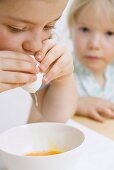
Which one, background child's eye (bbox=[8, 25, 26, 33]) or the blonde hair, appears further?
the blonde hair

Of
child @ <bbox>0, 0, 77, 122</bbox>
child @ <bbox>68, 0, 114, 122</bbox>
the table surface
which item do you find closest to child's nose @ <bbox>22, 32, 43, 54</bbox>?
child @ <bbox>0, 0, 77, 122</bbox>

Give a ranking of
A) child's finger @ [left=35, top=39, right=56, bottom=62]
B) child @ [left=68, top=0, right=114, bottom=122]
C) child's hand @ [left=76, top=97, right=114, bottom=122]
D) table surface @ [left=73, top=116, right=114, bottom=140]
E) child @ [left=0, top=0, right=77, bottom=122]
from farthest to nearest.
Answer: child @ [left=68, top=0, right=114, bottom=122] < child's hand @ [left=76, top=97, right=114, bottom=122] < table surface @ [left=73, top=116, right=114, bottom=140] < child's finger @ [left=35, top=39, right=56, bottom=62] < child @ [left=0, top=0, right=77, bottom=122]

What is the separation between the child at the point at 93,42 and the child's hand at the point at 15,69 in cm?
67

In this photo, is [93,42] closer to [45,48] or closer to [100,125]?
[100,125]

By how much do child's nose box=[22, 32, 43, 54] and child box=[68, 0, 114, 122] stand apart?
68 cm

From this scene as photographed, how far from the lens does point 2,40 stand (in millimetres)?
704

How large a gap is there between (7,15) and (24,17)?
0.03m

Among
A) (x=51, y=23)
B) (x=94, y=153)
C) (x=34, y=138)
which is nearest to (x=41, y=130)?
(x=34, y=138)

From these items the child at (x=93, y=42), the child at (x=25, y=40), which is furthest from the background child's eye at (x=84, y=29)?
the child at (x=25, y=40)

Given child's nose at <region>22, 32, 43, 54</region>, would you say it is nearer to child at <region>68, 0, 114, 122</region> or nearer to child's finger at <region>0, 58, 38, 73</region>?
child's finger at <region>0, 58, 38, 73</region>

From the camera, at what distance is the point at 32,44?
70 centimetres

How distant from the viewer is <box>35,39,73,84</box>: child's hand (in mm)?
793

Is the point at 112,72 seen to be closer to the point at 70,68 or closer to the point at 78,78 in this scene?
the point at 78,78

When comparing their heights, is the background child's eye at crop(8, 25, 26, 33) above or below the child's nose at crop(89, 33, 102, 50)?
above
